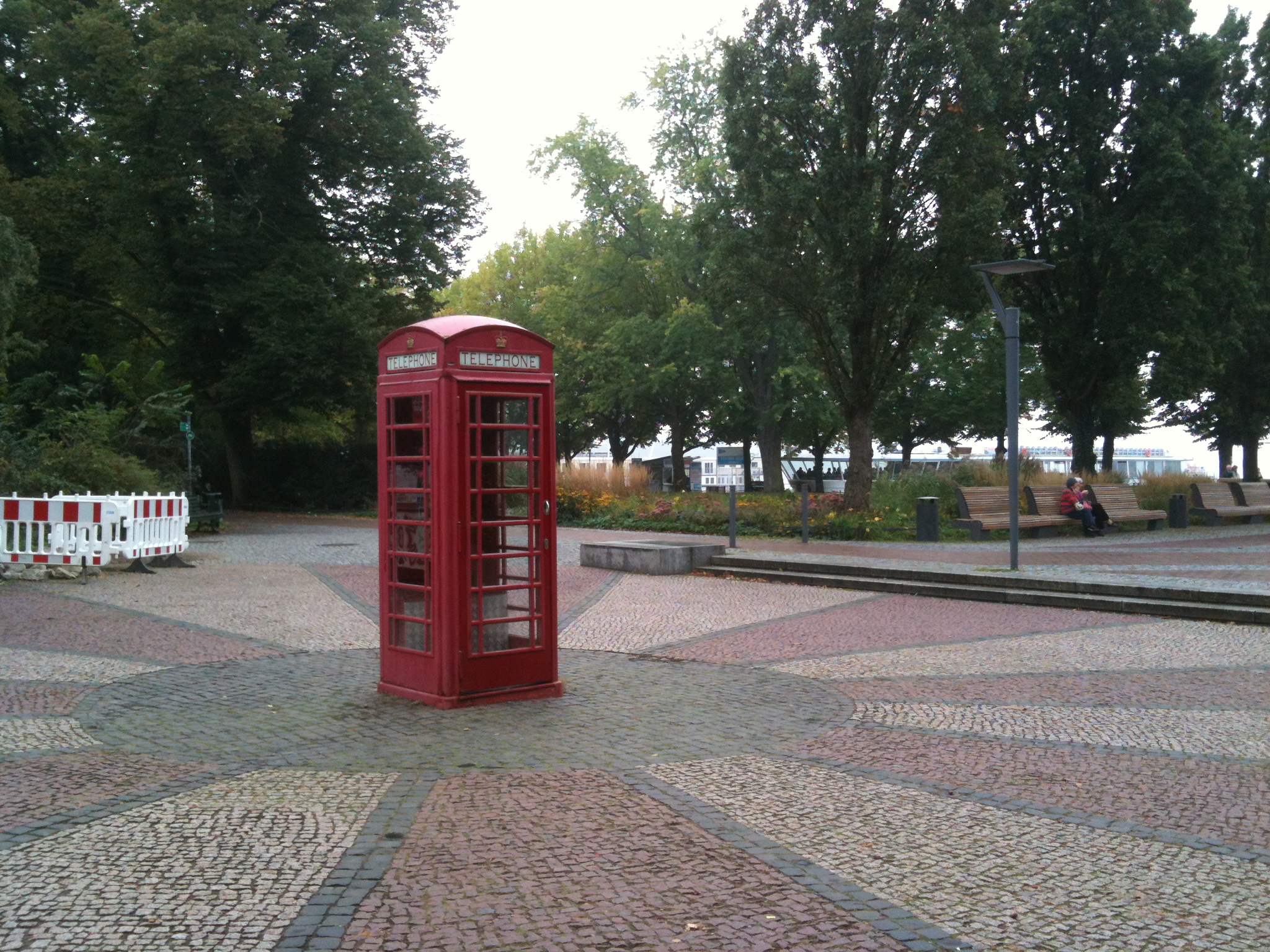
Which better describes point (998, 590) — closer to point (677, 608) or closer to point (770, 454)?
point (677, 608)

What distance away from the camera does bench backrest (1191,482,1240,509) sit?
26.0 m

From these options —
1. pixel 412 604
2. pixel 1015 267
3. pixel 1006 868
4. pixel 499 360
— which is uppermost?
pixel 1015 267

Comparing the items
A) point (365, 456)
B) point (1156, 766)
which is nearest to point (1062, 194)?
point (365, 456)

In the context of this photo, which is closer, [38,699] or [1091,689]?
[38,699]

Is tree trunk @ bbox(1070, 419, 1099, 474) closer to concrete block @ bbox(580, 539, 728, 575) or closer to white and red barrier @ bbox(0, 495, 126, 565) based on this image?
concrete block @ bbox(580, 539, 728, 575)

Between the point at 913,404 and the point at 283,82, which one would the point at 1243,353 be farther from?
the point at 283,82

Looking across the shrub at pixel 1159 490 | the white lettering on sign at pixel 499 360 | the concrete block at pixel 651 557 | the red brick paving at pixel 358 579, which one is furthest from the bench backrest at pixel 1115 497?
the white lettering on sign at pixel 499 360

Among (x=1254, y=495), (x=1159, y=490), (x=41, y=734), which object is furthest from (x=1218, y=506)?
(x=41, y=734)

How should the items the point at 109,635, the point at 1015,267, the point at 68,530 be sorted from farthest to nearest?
the point at 68,530, the point at 1015,267, the point at 109,635

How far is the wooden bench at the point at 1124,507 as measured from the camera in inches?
931

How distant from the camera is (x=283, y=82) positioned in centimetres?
2817

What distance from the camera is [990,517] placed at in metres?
21.7

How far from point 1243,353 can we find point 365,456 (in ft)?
88.8

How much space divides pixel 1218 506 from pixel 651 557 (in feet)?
55.8
